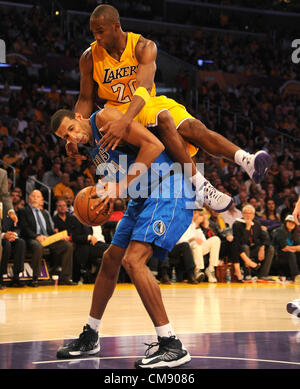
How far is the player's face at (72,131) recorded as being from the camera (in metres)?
4.29

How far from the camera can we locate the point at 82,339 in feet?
14.8

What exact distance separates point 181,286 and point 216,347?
6005mm

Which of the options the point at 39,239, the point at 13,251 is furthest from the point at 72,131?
the point at 39,239

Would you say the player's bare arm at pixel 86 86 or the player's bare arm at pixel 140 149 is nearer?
the player's bare arm at pixel 140 149

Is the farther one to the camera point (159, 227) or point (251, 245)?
point (251, 245)

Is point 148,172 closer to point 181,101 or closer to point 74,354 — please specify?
point 74,354

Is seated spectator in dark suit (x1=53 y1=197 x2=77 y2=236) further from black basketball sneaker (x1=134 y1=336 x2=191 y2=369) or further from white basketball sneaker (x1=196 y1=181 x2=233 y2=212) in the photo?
black basketball sneaker (x1=134 y1=336 x2=191 y2=369)

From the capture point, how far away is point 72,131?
14.1 feet

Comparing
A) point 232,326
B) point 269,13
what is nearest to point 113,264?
point 232,326

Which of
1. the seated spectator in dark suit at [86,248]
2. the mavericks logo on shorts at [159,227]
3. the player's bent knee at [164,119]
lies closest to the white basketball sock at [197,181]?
the player's bent knee at [164,119]

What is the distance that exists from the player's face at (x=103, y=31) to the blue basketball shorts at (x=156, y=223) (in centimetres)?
113

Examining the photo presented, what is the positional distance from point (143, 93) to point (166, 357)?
1674 mm

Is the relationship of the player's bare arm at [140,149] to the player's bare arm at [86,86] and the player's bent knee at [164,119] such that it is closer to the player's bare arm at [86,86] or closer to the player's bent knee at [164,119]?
the player's bent knee at [164,119]
